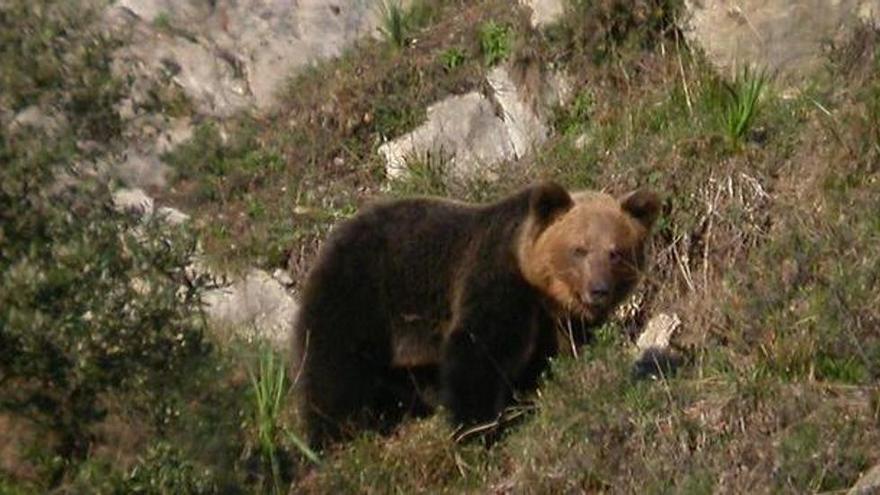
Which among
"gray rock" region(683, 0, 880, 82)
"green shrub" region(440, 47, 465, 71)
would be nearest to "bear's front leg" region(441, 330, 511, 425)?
"gray rock" region(683, 0, 880, 82)

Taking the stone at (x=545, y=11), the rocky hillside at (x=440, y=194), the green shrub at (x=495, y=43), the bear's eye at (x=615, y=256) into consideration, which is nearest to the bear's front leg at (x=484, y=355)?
the rocky hillside at (x=440, y=194)

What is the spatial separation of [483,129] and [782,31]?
2.41 m

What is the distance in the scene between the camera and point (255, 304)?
47.2 feet

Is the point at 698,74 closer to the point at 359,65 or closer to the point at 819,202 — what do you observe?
the point at 819,202

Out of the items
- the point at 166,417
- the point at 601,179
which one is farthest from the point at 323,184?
the point at 166,417

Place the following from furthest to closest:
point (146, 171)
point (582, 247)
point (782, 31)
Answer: point (146, 171)
point (782, 31)
point (582, 247)

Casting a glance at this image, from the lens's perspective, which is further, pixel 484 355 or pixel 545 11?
pixel 545 11

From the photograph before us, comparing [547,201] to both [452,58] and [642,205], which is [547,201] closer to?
[642,205]

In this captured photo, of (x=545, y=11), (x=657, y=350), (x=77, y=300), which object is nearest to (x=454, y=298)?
(x=657, y=350)

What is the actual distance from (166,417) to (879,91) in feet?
16.3

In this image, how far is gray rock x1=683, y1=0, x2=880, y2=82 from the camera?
13469 mm

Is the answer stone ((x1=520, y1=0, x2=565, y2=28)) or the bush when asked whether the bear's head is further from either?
stone ((x1=520, y1=0, x2=565, y2=28))

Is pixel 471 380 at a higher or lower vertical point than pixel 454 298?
lower

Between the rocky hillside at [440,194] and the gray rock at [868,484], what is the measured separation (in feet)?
0.08
